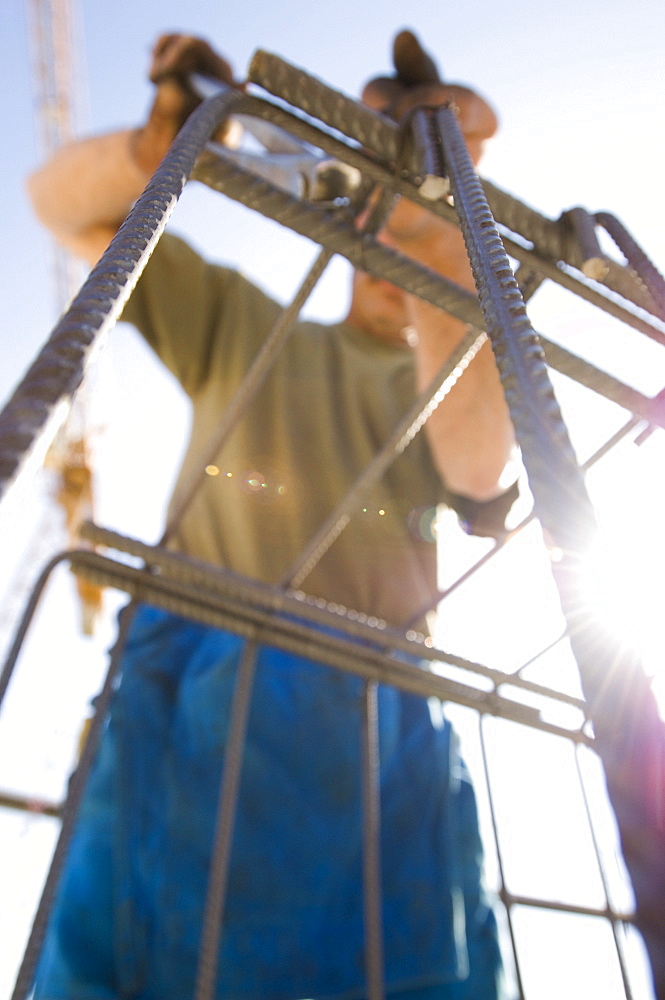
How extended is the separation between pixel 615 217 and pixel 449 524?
0.86 meters

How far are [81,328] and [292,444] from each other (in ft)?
3.57

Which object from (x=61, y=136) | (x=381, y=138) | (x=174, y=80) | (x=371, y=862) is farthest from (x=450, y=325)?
(x=61, y=136)

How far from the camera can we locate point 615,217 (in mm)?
460

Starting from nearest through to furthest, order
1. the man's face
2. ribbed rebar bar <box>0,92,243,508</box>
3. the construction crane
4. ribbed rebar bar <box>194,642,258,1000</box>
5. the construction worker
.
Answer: ribbed rebar bar <box>0,92,243,508</box>
ribbed rebar bar <box>194,642,258,1000</box>
the construction worker
the man's face
the construction crane

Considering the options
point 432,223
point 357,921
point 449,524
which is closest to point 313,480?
point 449,524

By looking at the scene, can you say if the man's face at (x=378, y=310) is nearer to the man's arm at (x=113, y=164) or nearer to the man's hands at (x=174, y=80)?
the man's arm at (x=113, y=164)

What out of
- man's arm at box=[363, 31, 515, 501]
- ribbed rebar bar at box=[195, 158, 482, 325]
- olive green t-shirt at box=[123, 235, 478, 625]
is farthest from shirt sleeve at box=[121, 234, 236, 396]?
ribbed rebar bar at box=[195, 158, 482, 325]

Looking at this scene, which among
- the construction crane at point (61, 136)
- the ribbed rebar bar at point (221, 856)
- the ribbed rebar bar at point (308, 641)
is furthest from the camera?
the construction crane at point (61, 136)

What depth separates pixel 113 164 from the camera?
1117 mm

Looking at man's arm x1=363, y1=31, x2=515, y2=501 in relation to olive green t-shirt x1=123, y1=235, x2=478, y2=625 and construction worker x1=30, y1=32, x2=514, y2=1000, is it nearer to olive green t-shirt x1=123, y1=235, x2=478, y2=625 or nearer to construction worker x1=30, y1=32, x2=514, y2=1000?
construction worker x1=30, y1=32, x2=514, y2=1000

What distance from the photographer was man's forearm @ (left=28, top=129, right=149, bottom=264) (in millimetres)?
1122

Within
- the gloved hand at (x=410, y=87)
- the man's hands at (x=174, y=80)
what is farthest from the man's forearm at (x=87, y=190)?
the gloved hand at (x=410, y=87)

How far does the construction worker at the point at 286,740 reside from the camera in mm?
801

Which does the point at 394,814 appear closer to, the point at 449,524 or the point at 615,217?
the point at 449,524
